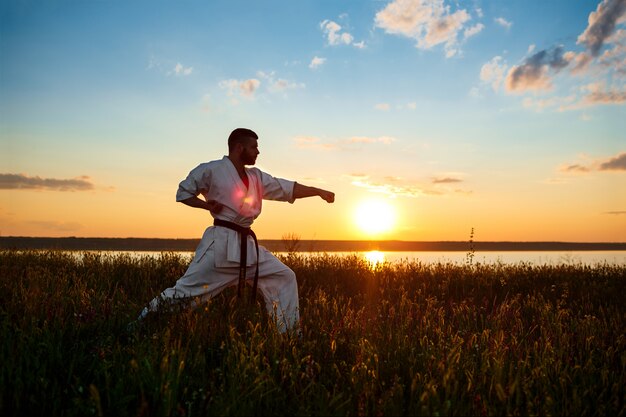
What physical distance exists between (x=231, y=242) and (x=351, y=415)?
2675mm

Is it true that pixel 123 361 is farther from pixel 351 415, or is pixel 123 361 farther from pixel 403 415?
pixel 403 415

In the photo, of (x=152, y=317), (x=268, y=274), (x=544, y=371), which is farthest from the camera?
(x=268, y=274)

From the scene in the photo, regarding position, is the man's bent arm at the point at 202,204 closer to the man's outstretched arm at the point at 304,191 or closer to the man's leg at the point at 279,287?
the man's leg at the point at 279,287

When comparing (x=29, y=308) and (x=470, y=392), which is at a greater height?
(x=29, y=308)

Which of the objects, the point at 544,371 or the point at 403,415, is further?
the point at 544,371

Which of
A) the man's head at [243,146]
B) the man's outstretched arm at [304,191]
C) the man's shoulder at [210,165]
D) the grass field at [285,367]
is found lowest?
the grass field at [285,367]

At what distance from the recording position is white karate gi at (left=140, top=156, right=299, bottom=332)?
514cm

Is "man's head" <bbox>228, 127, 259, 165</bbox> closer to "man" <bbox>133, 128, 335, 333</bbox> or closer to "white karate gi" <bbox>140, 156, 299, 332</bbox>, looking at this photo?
"man" <bbox>133, 128, 335, 333</bbox>

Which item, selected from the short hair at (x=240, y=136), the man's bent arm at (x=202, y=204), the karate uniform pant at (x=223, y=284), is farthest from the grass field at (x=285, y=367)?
the short hair at (x=240, y=136)

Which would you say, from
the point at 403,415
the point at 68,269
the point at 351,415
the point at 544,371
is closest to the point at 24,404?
the point at 351,415

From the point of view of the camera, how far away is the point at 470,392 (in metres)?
3.19

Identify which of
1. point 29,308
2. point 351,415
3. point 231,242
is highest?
point 231,242

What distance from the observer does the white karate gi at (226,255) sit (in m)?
5.14

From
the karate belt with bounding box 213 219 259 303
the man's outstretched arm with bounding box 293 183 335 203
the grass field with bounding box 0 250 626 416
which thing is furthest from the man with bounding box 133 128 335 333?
the man's outstretched arm with bounding box 293 183 335 203
